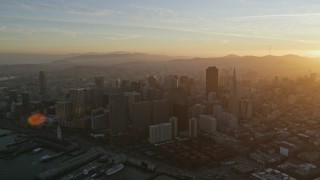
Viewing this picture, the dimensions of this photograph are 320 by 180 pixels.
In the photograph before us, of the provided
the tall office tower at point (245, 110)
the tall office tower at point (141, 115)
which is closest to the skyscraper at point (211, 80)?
the tall office tower at point (245, 110)

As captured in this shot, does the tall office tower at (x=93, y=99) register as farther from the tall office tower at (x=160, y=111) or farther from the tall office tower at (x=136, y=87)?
the tall office tower at (x=160, y=111)

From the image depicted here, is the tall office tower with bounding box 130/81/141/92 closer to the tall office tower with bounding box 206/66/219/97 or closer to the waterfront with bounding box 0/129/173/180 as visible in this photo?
the tall office tower with bounding box 206/66/219/97

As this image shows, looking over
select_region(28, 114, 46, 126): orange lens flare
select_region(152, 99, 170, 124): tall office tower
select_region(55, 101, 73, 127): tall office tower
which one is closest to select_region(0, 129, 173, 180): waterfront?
select_region(55, 101, 73, 127): tall office tower

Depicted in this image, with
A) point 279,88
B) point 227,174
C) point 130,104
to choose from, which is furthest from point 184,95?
point 279,88

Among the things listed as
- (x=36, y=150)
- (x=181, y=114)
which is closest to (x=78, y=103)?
(x=36, y=150)

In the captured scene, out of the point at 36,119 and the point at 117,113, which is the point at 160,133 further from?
the point at 36,119

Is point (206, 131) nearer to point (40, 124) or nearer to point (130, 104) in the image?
point (130, 104)
